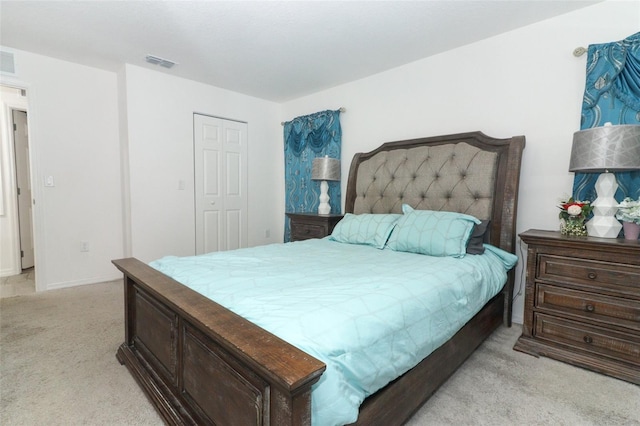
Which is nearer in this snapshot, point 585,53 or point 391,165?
point 585,53

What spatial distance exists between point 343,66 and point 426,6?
45.0 inches

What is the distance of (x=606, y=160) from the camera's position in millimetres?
1828

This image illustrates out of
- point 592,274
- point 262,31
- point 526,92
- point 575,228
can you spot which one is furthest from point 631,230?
point 262,31

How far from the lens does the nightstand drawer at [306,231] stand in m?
3.37

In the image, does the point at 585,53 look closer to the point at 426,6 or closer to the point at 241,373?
the point at 426,6

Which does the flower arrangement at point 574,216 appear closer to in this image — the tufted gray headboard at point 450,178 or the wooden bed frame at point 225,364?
the tufted gray headboard at point 450,178

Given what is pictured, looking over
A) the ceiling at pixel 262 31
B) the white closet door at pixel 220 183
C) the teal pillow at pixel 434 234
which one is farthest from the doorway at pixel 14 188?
the teal pillow at pixel 434 234

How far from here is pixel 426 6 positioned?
2207mm

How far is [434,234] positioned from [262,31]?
208 centimetres

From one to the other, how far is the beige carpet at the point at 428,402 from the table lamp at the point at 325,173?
2.10 m

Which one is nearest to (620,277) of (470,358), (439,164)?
(470,358)

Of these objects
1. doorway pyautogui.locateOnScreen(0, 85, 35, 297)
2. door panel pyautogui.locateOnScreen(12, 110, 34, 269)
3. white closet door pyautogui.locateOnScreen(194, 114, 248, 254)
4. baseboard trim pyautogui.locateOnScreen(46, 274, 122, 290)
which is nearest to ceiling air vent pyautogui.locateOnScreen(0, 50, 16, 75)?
doorway pyautogui.locateOnScreen(0, 85, 35, 297)

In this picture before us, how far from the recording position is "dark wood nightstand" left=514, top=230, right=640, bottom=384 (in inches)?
68.1

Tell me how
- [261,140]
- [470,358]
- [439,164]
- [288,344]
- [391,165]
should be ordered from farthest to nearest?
[261,140]
[391,165]
[439,164]
[470,358]
[288,344]
